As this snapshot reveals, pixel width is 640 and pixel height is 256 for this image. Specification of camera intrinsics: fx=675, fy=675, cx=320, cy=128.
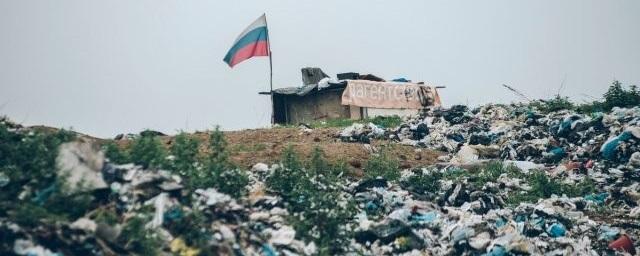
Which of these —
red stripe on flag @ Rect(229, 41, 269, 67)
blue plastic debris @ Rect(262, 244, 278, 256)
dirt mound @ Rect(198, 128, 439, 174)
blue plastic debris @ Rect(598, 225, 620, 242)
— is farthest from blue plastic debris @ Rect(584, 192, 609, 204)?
red stripe on flag @ Rect(229, 41, 269, 67)

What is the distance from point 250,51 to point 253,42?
24cm

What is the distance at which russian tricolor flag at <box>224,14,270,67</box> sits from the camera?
15672 millimetres

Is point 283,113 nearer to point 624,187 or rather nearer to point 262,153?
point 262,153

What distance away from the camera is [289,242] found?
19.8 feet

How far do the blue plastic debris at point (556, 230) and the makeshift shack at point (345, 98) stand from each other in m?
10.5

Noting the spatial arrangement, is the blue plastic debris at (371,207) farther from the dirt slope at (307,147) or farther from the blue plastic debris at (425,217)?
the dirt slope at (307,147)

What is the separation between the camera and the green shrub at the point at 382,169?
9078mm

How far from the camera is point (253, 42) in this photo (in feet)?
52.2

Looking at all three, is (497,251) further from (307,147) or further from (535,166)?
(307,147)

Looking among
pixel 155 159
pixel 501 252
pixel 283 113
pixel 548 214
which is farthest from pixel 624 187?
pixel 283 113

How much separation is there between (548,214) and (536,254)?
1184mm

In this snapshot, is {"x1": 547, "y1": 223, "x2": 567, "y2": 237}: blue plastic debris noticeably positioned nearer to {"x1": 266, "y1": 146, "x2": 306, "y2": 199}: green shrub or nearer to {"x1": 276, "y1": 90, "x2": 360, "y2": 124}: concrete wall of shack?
{"x1": 266, "y1": 146, "x2": 306, "y2": 199}: green shrub

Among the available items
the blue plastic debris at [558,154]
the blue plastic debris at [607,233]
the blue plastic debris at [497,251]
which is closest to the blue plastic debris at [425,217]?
the blue plastic debris at [497,251]

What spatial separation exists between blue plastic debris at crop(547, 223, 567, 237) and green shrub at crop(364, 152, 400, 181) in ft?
7.74
